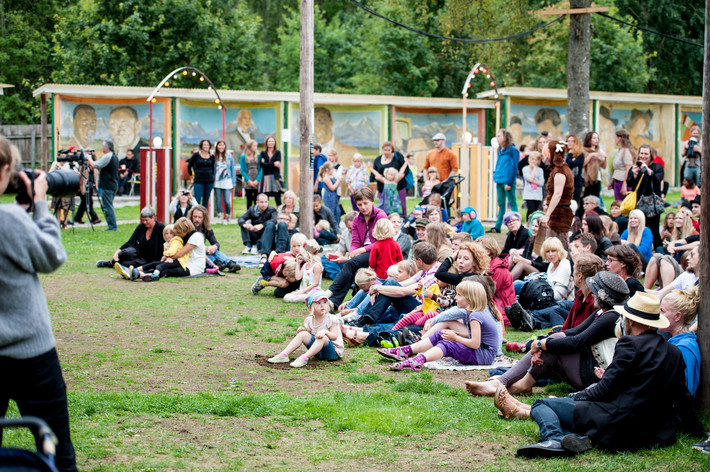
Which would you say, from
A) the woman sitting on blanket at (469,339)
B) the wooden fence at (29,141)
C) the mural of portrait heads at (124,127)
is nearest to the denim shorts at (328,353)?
the woman sitting on blanket at (469,339)

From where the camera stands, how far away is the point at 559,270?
30.0 feet

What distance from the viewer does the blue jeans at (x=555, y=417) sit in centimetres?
504

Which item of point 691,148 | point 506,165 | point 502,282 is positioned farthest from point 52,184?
point 691,148

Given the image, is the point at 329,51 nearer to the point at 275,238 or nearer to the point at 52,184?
the point at 275,238

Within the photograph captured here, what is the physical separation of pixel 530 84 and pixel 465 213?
25.5 m

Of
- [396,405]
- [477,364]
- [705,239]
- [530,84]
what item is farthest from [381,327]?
[530,84]

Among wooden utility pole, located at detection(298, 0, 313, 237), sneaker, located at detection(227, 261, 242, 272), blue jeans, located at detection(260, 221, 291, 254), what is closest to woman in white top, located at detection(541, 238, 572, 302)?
wooden utility pole, located at detection(298, 0, 313, 237)

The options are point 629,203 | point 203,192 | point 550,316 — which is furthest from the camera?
point 203,192

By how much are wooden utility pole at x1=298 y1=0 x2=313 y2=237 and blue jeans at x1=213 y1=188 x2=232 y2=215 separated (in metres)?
7.06

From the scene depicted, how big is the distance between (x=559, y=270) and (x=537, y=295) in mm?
404

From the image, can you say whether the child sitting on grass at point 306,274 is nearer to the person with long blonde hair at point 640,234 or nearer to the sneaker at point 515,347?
the sneaker at point 515,347

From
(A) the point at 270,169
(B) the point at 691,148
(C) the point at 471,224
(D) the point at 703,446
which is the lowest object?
(D) the point at 703,446

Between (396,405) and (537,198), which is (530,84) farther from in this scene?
(396,405)

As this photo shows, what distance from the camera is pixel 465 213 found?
12672mm
